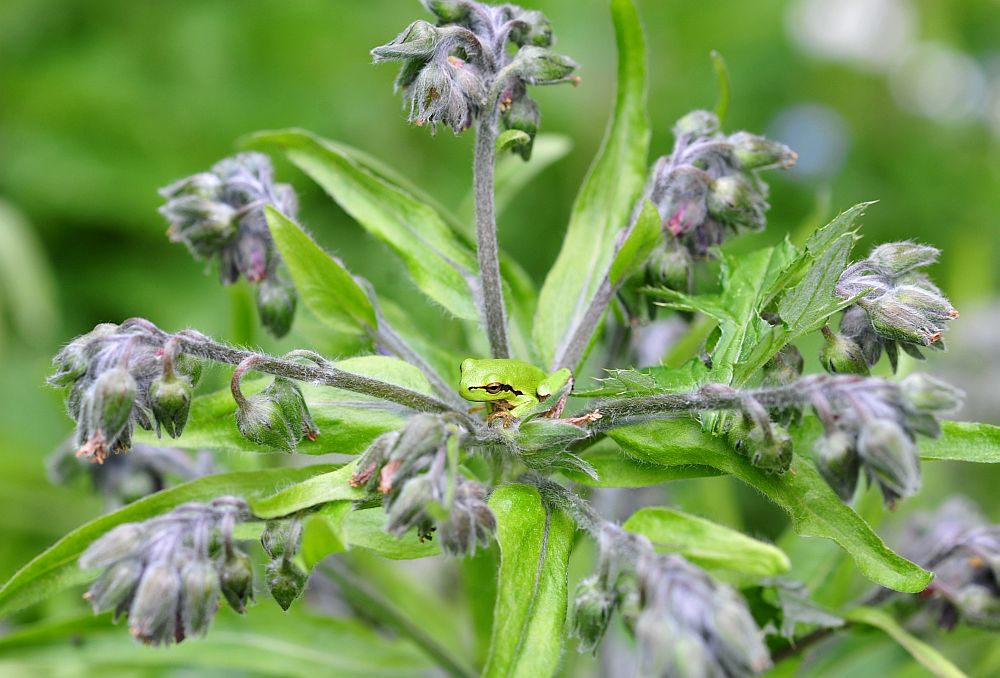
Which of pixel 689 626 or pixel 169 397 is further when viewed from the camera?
pixel 169 397

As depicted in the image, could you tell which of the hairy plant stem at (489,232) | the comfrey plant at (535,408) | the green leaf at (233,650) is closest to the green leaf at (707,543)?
the comfrey plant at (535,408)

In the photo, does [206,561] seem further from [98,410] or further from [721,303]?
[721,303]

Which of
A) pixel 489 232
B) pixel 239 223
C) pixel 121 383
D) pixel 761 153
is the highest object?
pixel 761 153

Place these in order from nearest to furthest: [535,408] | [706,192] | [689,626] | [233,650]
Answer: [689,626], [535,408], [706,192], [233,650]

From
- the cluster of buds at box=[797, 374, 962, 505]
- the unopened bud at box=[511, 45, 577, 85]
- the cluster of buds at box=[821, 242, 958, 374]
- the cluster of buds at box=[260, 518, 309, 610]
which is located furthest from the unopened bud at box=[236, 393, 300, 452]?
the cluster of buds at box=[821, 242, 958, 374]

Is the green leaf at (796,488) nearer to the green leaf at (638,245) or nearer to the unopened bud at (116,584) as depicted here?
the green leaf at (638,245)

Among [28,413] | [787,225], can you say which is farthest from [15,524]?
[787,225]

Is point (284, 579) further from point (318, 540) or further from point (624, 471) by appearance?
point (624, 471)

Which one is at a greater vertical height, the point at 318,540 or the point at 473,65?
the point at 473,65

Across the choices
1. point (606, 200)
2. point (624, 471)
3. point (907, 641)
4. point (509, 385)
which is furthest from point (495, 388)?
point (907, 641)

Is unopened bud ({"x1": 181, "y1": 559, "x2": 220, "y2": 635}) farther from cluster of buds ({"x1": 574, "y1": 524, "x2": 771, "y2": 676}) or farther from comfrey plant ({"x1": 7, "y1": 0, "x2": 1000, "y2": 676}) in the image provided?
cluster of buds ({"x1": 574, "y1": 524, "x2": 771, "y2": 676})
